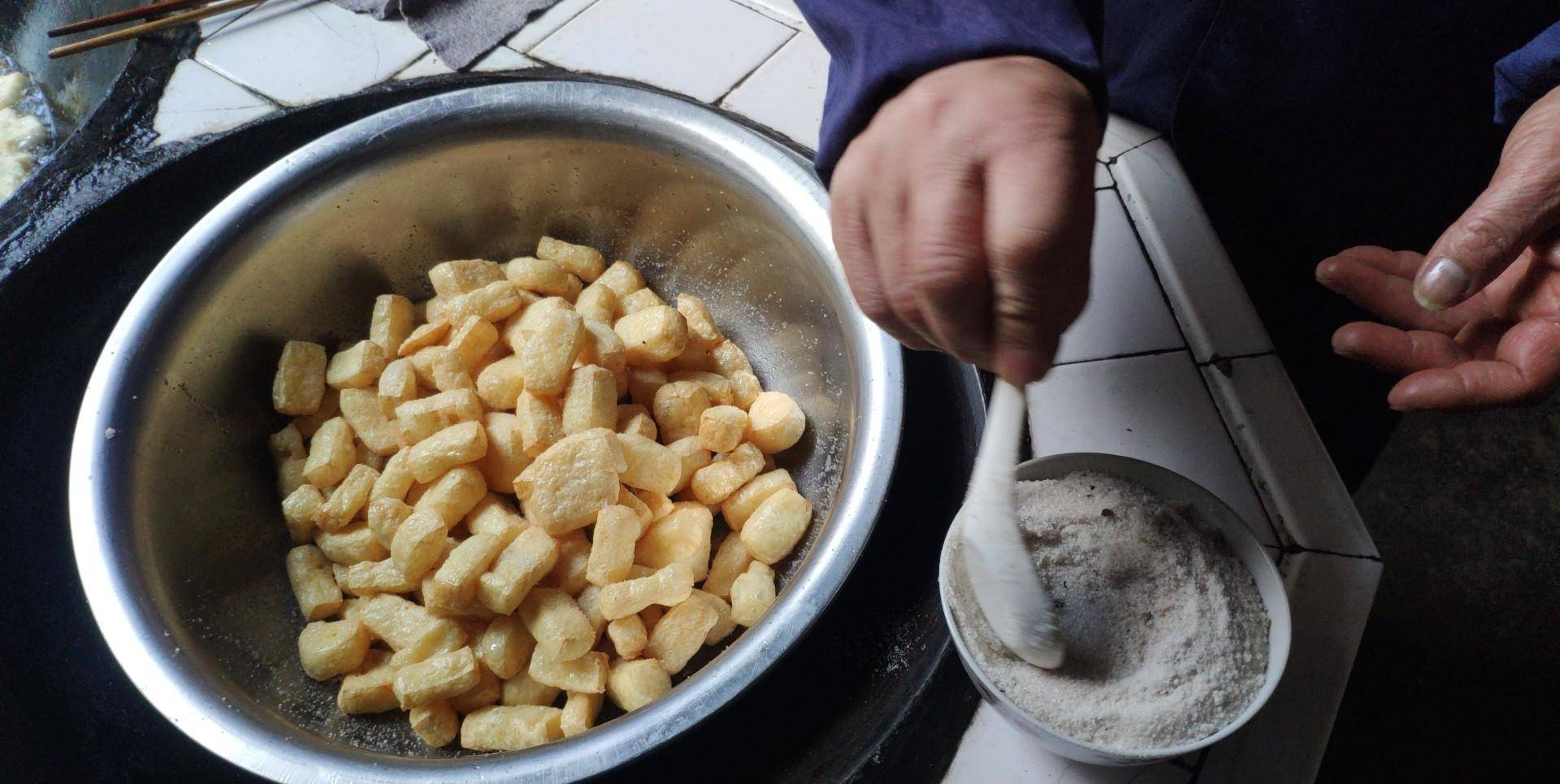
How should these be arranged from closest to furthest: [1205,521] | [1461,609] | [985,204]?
[985,204] → [1205,521] → [1461,609]

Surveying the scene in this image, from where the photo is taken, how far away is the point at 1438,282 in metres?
0.69

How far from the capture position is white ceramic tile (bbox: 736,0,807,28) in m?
1.19

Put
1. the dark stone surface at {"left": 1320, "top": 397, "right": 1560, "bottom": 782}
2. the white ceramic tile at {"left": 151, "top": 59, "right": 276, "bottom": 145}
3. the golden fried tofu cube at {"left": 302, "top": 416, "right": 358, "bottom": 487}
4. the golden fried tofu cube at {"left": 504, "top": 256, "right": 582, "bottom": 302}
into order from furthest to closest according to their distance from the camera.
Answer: the dark stone surface at {"left": 1320, "top": 397, "right": 1560, "bottom": 782} < the white ceramic tile at {"left": 151, "top": 59, "right": 276, "bottom": 145} < the golden fried tofu cube at {"left": 504, "top": 256, "right": 582, "bottom": 302} < the golden fried tofu cube at {"left": 302, "top": 416, "right": 358, "bottom": 487}

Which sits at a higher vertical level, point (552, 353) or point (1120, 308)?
point (552, 353)

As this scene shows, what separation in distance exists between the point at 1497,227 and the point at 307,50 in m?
1.33

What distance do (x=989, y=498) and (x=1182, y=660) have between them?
0.17 m

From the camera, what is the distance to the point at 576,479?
0.76m

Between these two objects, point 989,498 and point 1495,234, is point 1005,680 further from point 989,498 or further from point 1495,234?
point 1495,234

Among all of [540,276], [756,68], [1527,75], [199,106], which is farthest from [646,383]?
[1527,75]

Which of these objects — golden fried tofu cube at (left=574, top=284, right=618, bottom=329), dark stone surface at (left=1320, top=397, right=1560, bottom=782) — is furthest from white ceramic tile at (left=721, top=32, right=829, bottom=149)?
dark stone surface at (left=1320, top=397, right=1560, bottom=782)

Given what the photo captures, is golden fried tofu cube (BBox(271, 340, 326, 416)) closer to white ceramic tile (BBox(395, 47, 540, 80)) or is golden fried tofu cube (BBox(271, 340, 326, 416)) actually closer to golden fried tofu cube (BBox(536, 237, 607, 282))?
golden fried tofu cube (BBox(536, 237, 607, 282))

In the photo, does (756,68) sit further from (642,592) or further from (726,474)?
(642,592)

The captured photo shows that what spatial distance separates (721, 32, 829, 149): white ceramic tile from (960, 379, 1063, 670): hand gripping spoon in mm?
579

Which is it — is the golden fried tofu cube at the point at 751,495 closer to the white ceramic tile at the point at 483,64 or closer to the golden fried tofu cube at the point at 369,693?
the golden fried tofu cube at the point at 369,693
